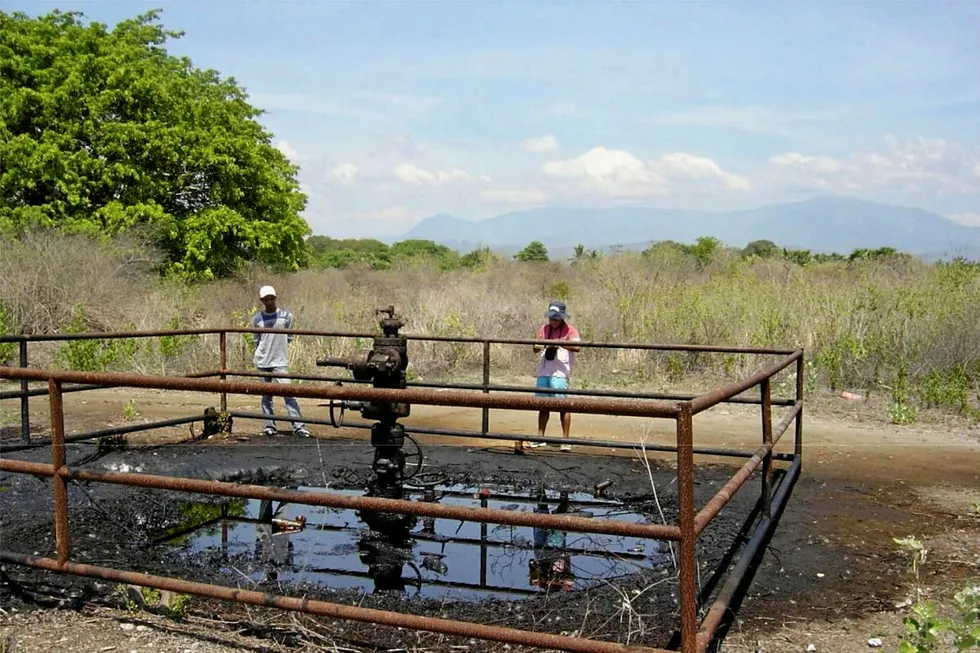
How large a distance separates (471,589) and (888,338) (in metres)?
10.0

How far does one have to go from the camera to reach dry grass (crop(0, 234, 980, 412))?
40.4 feet

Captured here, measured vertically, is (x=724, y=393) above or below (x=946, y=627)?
above

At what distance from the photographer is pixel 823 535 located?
5324mm

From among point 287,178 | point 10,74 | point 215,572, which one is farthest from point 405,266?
point 215,572

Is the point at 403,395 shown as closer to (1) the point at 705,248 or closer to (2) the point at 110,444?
(2) the point at 110,444

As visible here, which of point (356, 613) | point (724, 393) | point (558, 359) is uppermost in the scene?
point (724, 393)

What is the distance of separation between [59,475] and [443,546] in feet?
7.90

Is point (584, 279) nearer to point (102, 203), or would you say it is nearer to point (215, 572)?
point (102, 203)

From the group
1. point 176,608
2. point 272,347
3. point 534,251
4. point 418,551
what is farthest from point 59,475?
point 534,251

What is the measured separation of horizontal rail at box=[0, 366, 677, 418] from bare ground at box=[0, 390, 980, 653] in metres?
→ 1.06

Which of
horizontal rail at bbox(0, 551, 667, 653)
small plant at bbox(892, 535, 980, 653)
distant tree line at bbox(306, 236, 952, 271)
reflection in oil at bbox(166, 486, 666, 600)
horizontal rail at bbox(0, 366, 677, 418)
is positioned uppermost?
distant tree line at bbox(306, 236, 952, 271)

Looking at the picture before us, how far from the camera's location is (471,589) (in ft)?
15.1

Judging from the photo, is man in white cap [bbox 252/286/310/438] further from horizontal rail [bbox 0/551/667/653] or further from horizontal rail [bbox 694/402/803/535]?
horizontal rail [bbox 694/402/803/535]

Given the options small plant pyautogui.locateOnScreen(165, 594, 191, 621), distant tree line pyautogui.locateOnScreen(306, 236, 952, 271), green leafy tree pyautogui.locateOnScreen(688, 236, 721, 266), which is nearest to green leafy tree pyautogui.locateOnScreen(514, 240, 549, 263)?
distant tree line pyautogui.locateOnScreen(306, 236, 952, 271)
